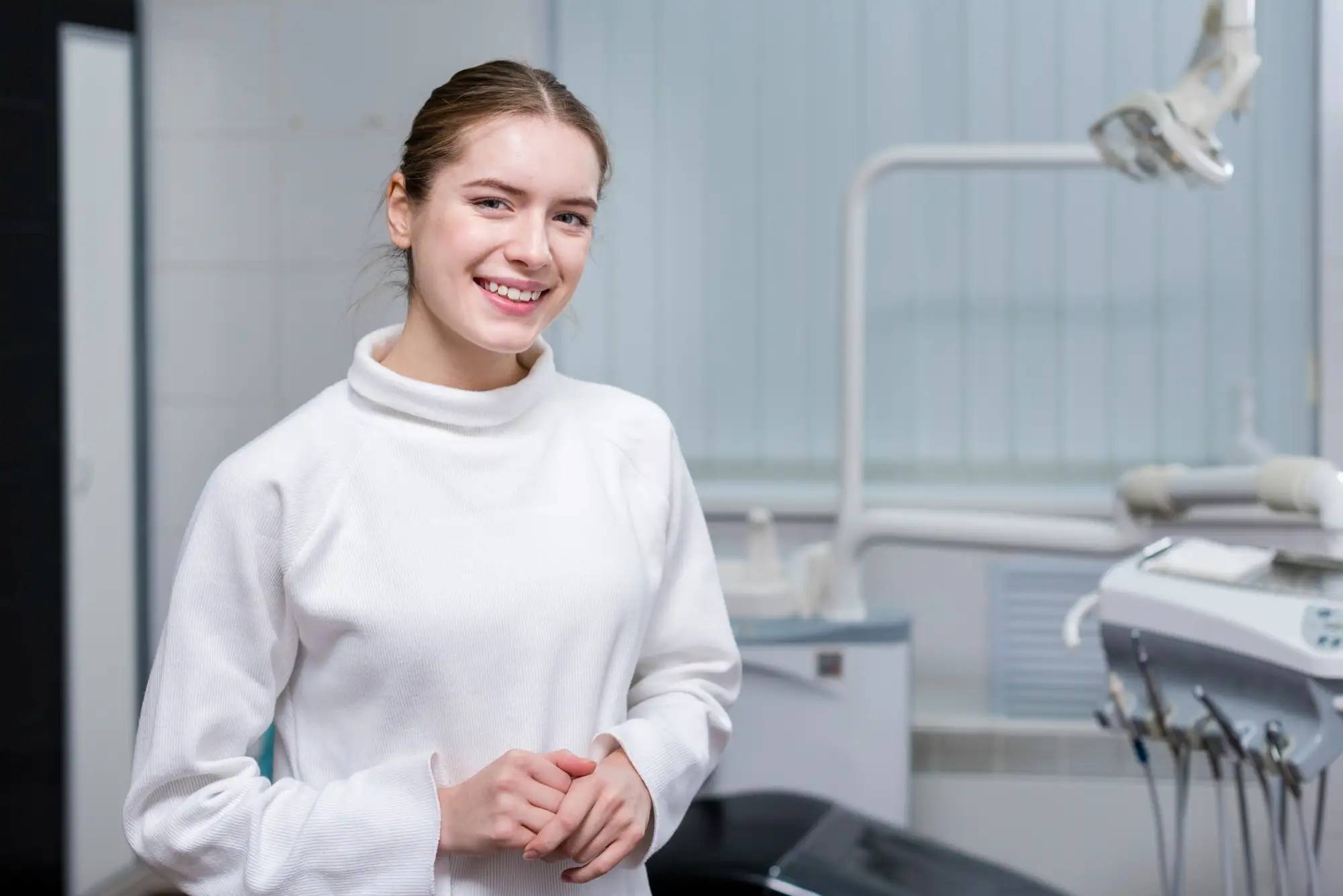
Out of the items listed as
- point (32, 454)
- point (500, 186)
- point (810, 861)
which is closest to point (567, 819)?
point (500, 186)

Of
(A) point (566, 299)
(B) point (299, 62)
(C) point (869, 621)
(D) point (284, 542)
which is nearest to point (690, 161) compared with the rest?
(B) point (299, 62)

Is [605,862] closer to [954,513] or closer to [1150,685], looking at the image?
[1150,685]

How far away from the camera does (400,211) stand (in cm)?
99

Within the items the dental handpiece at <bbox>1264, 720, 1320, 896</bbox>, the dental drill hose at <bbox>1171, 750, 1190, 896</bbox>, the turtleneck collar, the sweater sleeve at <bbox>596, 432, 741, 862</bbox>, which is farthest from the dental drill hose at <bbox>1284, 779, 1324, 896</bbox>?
the turtleneck collar

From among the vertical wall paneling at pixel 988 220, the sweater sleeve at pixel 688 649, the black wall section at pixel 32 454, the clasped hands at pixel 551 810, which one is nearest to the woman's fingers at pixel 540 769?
the clasped hands at pixel 551 810

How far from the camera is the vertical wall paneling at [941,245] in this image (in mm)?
2363

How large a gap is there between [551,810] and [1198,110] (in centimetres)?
112

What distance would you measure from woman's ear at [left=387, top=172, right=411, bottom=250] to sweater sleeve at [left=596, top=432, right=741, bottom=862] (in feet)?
0.83

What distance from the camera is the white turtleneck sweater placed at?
0.89 metres

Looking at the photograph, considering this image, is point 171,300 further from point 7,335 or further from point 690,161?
point 690,161

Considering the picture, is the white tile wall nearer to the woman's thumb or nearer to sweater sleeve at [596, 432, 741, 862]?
sweater sleeve at [596, 432, 741, 862]

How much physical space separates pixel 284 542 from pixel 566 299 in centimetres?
26

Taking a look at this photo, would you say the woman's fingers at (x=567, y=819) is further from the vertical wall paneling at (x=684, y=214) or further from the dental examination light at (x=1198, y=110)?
the vertical wall paneling at (x=684, y=214)

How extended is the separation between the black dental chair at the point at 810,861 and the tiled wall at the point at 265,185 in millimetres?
1289
